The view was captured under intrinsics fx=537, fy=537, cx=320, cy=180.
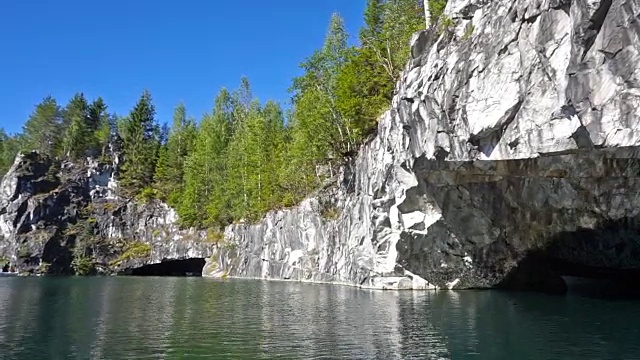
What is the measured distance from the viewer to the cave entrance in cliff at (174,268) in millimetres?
93312

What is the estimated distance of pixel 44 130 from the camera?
11431 centimetres

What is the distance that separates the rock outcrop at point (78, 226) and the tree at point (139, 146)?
3377mm

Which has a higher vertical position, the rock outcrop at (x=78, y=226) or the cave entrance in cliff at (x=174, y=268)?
the rock outcrop at (x=78, y=226)

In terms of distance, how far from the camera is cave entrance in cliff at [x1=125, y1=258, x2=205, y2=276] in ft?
306

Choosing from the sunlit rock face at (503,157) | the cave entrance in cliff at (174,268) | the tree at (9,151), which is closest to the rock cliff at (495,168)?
the sunlit rock face at (503,157)

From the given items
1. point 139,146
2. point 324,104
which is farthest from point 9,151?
point 324,104

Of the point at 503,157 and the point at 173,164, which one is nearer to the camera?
the point at 503,157

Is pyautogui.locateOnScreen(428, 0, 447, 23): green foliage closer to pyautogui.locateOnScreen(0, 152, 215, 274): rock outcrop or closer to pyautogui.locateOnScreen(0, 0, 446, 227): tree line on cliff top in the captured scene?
pyautogui.locateOnScreen(0, 0, 446, 227): tree line on cliff top

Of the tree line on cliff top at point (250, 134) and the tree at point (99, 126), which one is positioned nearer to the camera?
the tree line on cliff top at point (250, 134)

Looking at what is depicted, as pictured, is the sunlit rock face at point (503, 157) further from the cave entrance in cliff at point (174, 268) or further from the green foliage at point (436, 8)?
the cave entrance in cliff at point (174, 268)

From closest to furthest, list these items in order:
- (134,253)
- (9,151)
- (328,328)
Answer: (328,328), (134,253), (9,151)

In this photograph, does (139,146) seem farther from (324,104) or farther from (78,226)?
(324,104)

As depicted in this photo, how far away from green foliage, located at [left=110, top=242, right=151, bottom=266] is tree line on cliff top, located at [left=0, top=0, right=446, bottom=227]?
351 inches

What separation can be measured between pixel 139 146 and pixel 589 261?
8479 centimetres
